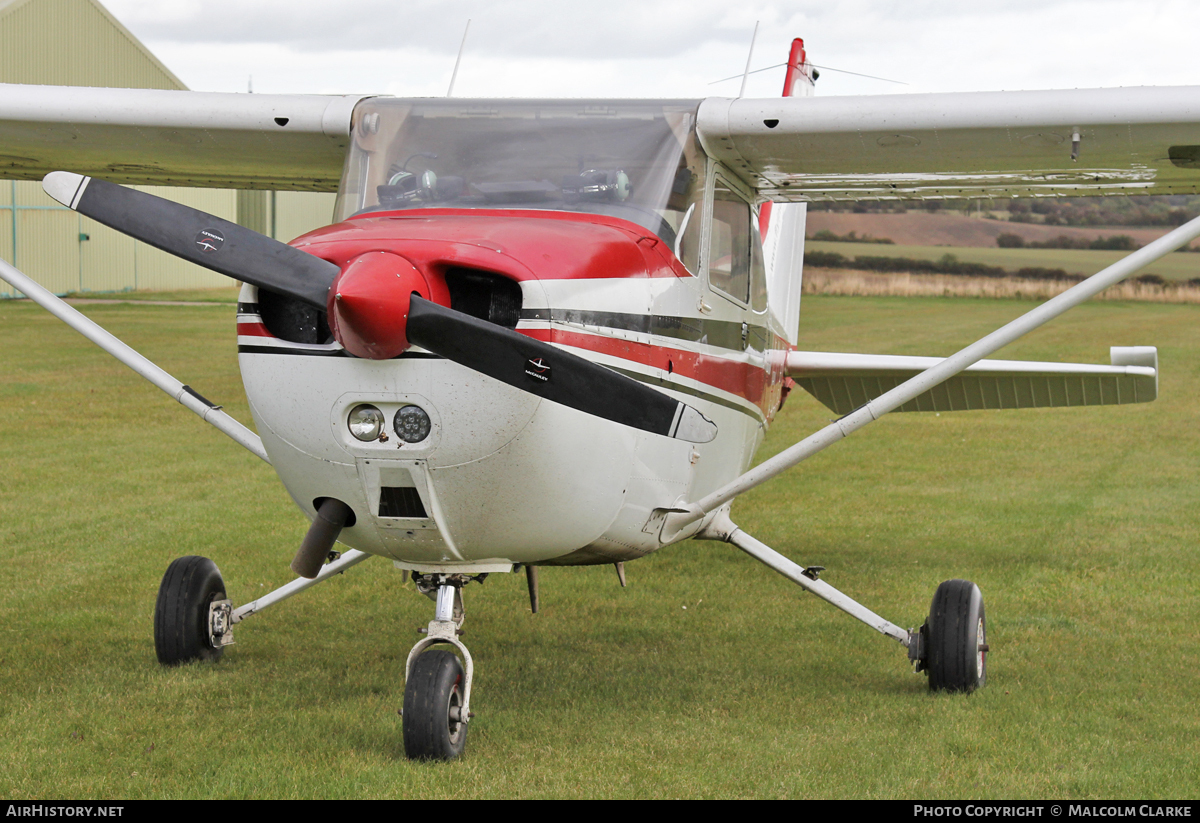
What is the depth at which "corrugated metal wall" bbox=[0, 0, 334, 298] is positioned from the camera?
33625 mm

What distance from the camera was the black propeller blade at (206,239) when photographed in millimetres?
3646

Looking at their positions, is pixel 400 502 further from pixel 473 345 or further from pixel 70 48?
pixel 70 48

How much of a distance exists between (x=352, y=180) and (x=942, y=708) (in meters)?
3.26

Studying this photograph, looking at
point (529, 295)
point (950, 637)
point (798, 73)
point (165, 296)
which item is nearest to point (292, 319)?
point (529, 295)

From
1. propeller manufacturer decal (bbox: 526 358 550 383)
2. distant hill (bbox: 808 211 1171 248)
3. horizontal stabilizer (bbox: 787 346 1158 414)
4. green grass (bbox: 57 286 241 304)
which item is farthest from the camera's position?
distant hill (bbox: 808 211 1171 248)

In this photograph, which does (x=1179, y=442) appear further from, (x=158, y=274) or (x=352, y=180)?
(x=158, y=274)

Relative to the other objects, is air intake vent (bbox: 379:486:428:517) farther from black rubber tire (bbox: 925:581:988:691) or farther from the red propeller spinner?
black rubber tire (bbox: 925:581:988:691)

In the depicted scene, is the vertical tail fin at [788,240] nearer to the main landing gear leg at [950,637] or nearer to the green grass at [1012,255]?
the main landing gear leg at [950,637]

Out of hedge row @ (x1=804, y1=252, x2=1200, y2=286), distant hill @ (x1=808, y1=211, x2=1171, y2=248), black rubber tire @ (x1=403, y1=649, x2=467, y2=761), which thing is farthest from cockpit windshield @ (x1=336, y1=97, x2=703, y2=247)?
distant hill @ (x1=808, y1=211, x2=1171, y2=248)

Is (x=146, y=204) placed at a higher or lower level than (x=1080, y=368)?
higher

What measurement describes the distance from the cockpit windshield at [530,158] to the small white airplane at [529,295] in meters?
0.01

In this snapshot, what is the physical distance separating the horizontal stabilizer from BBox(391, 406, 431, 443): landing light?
3567 millimetres

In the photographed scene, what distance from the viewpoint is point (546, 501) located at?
415cm
